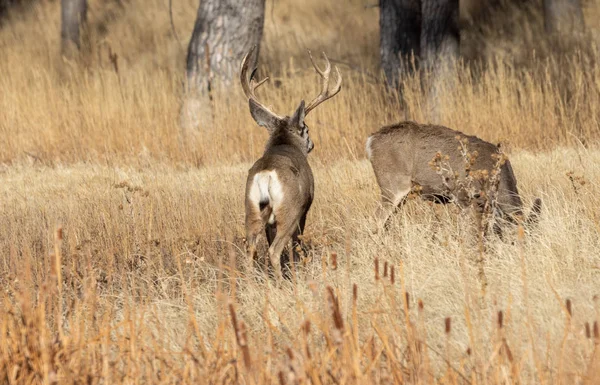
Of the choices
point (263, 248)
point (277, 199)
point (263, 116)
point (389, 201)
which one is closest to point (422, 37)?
point (263, 116)

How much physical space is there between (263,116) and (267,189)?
133 cm

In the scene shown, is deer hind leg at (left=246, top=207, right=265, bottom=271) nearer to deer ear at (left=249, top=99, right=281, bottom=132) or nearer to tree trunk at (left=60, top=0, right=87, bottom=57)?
deer ear at (left=249, top=99, right=281, bottom=132)

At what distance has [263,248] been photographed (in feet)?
19.5

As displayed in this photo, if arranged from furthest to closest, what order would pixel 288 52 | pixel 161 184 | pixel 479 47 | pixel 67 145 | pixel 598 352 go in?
pixel 288 52
pixel 479 47
pixel 67 145
pixel 161 184
pixel 598 352

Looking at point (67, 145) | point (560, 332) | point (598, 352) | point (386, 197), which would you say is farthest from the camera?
point (67, 145)

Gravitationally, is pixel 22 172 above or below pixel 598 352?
below

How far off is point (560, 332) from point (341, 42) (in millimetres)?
14579

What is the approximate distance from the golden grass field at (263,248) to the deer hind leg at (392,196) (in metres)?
0.11

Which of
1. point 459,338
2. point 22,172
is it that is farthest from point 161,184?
point 459,338

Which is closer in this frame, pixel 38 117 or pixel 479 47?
pixel 38 117

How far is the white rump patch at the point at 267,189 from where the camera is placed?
18.4 feet

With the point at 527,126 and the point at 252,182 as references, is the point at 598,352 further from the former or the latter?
the point at 527,126

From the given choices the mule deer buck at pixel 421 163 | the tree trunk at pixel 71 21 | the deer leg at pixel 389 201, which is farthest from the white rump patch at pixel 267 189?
the tree trunk at pixel 71 21

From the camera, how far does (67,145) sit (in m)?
11.2
